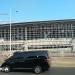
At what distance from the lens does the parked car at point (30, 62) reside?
20.0 m

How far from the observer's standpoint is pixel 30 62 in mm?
20172

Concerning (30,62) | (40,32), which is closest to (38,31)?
(40,32)

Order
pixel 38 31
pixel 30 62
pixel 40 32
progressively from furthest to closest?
pixel 38 31 < pixel 40 32 < pixel 30 62

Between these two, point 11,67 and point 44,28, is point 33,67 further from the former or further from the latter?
point 44,28

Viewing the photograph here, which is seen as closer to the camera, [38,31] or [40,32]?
[40,32]

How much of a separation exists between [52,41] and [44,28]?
1132 centimetres

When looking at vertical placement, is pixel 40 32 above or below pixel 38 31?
below

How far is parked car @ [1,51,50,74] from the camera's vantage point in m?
20.0

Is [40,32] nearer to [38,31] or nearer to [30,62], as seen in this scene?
[38,31]

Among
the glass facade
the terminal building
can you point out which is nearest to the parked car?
the terminal building

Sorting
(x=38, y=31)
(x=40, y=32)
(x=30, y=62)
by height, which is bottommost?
(x=30, y=62)

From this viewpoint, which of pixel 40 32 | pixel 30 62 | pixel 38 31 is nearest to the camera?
pixel 30 62

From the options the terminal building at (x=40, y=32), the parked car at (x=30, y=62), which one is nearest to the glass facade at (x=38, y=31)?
the terminal building at (x=40, y=32)

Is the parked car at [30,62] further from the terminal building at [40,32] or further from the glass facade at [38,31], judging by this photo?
the glass facade at [38,31]
